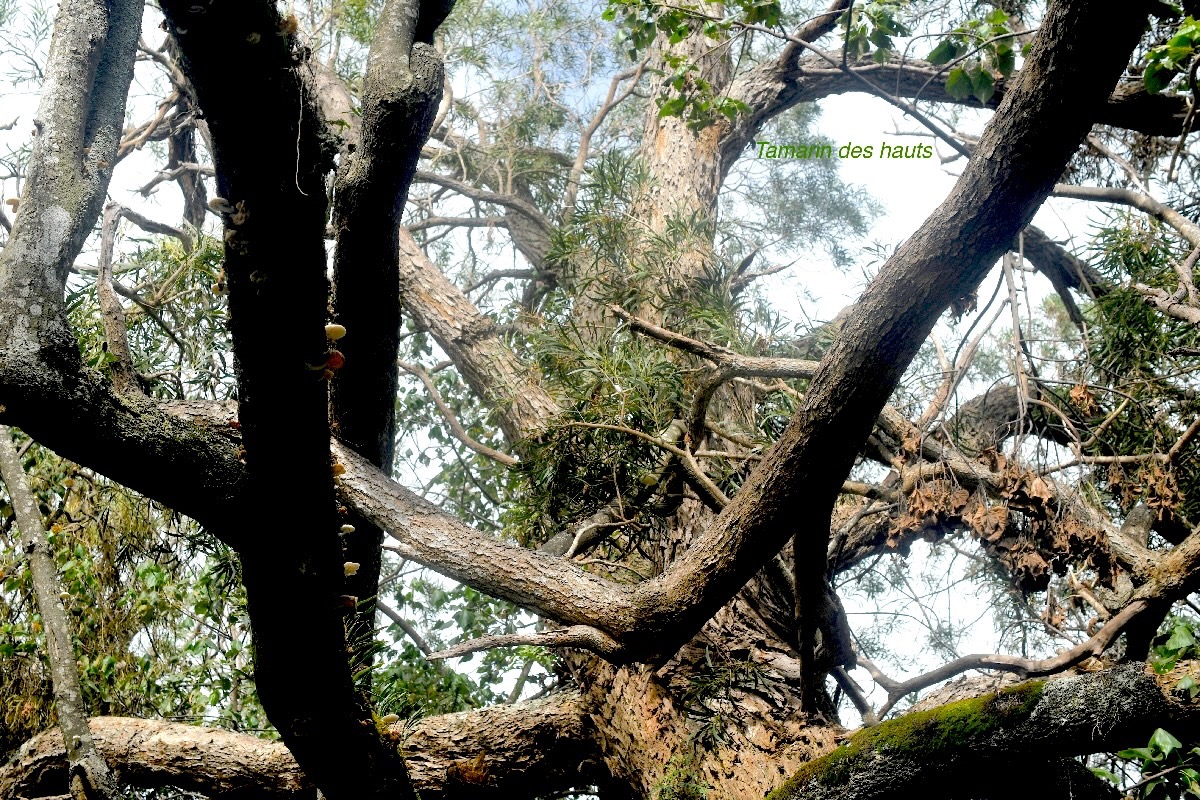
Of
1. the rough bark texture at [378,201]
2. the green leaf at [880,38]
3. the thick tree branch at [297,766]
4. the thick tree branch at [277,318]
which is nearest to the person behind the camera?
the thick tree branch at [277,318]

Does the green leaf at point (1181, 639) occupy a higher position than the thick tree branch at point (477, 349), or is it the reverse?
the thick tree branch at point (477, 349)

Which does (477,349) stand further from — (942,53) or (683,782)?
(942,53)

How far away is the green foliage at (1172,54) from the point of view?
2.42 metres

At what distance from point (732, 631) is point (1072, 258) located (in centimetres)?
244

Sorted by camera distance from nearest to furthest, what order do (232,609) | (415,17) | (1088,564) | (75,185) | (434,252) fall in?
(75,185) < (415,17) < (1088,564) < (232,609) < (434,252)

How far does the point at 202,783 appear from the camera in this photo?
370cm

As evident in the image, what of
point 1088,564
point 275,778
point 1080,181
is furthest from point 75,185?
point 1080,181

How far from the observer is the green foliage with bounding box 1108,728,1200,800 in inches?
90.0

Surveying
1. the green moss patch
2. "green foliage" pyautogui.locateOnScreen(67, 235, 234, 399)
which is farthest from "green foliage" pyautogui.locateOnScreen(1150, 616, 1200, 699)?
"green foliage" pyautogui.locateOnScreen(67, 235, 234, 399)

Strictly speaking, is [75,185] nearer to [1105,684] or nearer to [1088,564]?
[1105,684]

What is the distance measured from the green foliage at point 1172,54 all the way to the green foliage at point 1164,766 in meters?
1.71

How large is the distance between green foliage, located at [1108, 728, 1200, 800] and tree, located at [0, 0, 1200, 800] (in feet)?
0.08

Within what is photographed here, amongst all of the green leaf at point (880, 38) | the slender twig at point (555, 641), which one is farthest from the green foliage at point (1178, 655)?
the green leaf at point (880, 38)

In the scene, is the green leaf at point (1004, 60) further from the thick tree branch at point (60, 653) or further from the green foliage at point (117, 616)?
the green foliage at point (117, 616)
